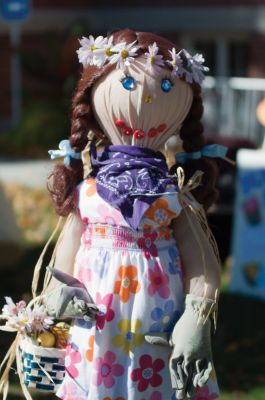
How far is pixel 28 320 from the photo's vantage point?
11.7 feet

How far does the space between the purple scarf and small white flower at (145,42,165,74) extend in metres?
0.30

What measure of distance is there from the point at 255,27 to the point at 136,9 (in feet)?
8.51

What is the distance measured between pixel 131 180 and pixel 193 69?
49cm

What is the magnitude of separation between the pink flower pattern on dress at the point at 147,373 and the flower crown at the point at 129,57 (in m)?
1.05

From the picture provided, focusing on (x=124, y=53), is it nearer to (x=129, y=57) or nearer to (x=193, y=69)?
(x=129, y=57)

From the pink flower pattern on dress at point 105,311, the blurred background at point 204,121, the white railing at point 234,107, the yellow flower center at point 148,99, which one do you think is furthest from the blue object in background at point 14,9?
the pink flower pattern on dress at point 105,311

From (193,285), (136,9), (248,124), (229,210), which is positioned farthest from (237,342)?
(136,9)

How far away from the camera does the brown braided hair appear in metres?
3.58

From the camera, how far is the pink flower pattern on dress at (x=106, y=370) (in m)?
Answer: 3.45

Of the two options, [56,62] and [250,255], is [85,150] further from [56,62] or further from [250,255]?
[56,62]

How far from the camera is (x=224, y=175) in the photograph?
737 cm

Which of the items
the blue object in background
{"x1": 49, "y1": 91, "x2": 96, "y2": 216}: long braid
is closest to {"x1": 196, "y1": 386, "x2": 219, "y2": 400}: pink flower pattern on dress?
{"x1": 49, "y1": 91, "x2": 96, "y2": 216}: long braid

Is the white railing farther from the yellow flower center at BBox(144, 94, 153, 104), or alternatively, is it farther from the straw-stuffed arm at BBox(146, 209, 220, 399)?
the yellow flower center at BBox(144, 94, 153, 104)

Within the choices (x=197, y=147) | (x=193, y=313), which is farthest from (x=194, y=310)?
(x=197, y=147)
